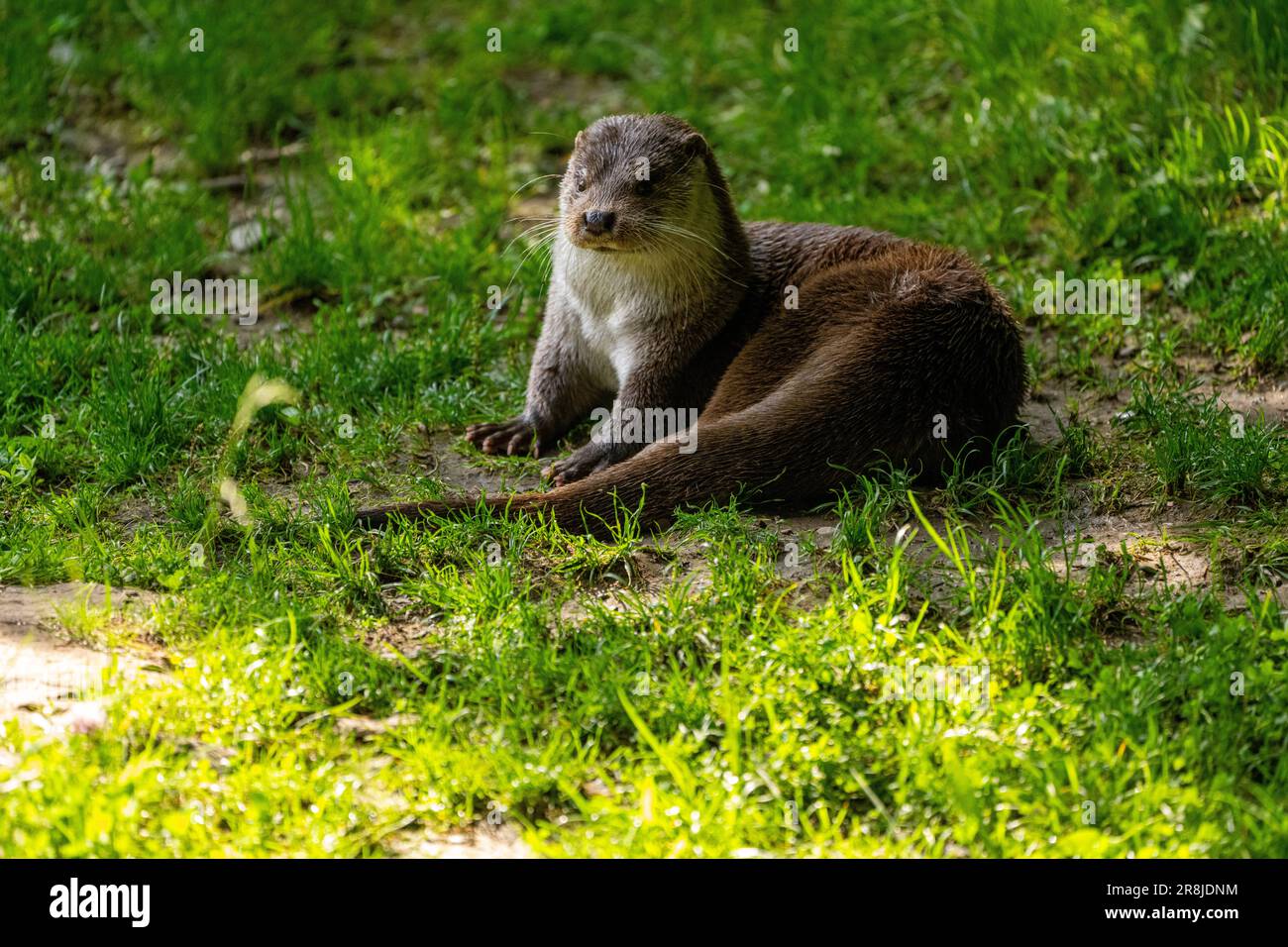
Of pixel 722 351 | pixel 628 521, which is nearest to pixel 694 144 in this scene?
pixel 722 351

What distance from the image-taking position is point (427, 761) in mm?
2148

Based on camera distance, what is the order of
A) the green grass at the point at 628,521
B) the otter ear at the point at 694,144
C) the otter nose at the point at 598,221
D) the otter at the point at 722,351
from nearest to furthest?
the green grass at the point at 628,521
the otter at the point at 722,351
the otter nose at the point at 598,221
the otter ear at the point at 694,144

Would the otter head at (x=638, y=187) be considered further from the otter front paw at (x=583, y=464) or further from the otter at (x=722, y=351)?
the otter front paw at (x=583, y=464)

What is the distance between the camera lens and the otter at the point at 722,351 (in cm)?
292

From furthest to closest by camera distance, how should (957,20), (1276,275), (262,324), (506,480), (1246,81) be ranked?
(957,20)
(1246,81)
(262,324)
(1276,275)
(506,480)

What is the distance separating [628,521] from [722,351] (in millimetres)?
687

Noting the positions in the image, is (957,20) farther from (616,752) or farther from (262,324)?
(616,752)

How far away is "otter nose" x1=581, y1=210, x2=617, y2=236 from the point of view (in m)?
3.19

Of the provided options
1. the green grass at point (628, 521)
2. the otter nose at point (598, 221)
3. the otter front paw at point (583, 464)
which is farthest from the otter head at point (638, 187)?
the green grass at point (628, 521)

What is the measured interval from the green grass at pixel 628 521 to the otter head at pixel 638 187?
23.9 inches

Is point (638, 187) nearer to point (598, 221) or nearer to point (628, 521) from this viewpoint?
point (598, 221)

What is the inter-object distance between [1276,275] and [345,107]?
3.20m

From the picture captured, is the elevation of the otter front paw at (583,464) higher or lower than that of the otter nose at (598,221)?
lower
